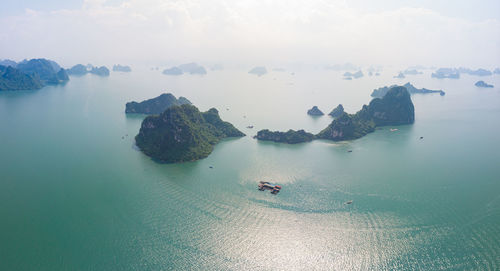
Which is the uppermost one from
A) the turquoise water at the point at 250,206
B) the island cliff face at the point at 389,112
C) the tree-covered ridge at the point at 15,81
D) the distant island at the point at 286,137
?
the tree-covered ridge at the point at 15,81

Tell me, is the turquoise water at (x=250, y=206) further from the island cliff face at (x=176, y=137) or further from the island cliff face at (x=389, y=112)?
the island cliff face at (x=389, y=112)

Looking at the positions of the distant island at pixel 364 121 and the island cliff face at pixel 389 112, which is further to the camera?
the island cliff face at pixel 389 112

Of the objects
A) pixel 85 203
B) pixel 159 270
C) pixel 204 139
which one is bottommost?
pixel 159 270

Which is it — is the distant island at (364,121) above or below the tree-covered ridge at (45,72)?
below

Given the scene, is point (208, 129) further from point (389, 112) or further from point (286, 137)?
point (389, 112)

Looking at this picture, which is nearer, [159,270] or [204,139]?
[159,270]

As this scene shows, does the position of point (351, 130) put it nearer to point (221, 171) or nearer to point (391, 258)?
point (221, 171)

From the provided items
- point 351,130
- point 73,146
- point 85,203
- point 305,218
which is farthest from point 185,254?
point 351,130

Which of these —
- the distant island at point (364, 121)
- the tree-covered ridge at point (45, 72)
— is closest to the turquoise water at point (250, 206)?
the distant island at point (364, 121)
